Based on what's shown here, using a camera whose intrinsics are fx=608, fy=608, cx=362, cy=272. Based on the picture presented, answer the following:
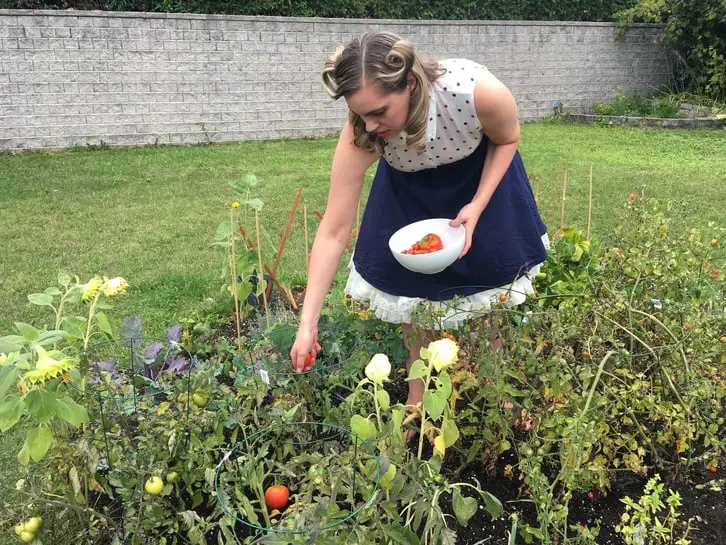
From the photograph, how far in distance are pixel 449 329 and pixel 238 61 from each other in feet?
20.0

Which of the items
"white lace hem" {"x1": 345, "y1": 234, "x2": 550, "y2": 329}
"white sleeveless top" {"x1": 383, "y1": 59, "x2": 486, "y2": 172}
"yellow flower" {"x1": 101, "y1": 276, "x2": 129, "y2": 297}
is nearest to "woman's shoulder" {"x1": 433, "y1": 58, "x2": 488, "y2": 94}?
"white sleeveless top" {"x1": 383, "y1": 59, "x2": 486, "y2": 172}

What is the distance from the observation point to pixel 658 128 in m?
8.16

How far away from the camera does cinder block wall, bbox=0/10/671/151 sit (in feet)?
20.2

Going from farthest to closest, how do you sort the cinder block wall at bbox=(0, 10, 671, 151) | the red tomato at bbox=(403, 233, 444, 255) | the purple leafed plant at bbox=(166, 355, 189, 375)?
the cinder block wall at bbox=(0, 10, 671, 151), the purple leafed plant at bbox=(166, 355, 189, 375), the red tomato at bbox=(403, 233, 444, 255)

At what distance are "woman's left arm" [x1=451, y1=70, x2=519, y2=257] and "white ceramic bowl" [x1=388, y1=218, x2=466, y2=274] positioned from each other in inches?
1.3

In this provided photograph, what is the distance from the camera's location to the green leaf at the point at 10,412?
3.68 feet

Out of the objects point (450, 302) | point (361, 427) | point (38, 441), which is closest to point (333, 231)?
point (450, 302)

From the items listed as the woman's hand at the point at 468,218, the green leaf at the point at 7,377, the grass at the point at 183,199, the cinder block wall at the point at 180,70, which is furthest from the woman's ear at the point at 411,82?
the cinder block wall at the point at 180,70

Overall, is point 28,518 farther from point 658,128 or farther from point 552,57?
point 552,57

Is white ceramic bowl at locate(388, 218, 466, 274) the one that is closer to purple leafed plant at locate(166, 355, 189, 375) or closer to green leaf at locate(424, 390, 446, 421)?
green leaf at locate(424, 390, 446, 421)

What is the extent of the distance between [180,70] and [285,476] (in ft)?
20.4

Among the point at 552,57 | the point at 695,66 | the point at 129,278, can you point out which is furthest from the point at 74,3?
the point at 695,66

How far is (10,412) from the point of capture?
1.13 meters

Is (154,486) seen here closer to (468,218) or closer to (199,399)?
(199,399)
